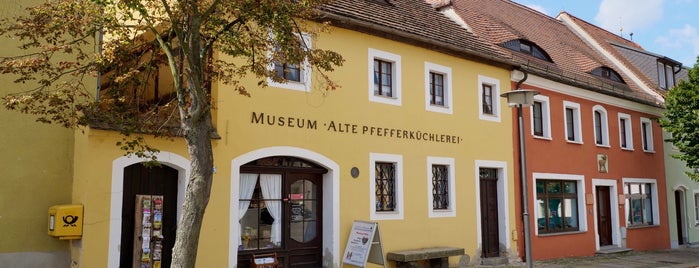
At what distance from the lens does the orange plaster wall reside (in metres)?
16.3

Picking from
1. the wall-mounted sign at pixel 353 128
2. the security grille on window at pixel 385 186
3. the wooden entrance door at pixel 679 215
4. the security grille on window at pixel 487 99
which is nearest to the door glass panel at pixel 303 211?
the wall-mounted sign at pixel 353 128

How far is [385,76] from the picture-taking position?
13.2 metres

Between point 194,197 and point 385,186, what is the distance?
6977 mm

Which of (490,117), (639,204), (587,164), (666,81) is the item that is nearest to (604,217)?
(587,164)

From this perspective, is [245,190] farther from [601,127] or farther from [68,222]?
[601,127]

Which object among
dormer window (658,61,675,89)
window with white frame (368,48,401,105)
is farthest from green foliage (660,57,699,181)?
window with white frame (368,48,401,105)

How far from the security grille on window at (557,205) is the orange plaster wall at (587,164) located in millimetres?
317

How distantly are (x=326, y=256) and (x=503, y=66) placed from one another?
7.38m

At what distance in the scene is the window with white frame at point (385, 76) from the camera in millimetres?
12750

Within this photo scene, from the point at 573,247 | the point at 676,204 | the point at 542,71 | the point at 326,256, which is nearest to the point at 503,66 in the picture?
the point at 542,71

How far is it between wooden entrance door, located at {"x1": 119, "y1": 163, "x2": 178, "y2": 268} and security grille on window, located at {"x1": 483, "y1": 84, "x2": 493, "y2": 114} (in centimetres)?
845

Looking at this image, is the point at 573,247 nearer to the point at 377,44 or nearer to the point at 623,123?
the point at 623,123

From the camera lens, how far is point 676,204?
2333 cm

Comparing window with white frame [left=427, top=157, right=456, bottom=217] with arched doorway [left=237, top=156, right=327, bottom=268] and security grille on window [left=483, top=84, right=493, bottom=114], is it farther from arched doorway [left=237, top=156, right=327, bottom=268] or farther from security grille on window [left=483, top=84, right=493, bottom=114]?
arched doorway [left=237, top=156, right=327, bottom=268]
